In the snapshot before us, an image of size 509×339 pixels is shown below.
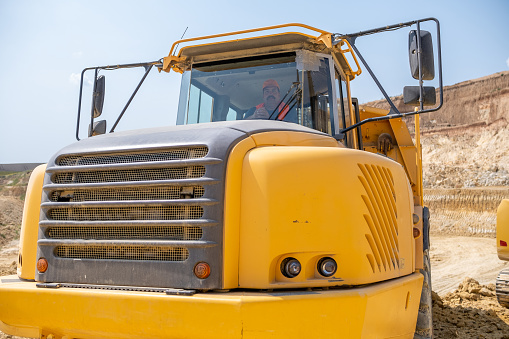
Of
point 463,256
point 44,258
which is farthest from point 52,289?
point 463,256

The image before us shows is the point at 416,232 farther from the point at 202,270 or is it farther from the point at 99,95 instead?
the point at 99,95

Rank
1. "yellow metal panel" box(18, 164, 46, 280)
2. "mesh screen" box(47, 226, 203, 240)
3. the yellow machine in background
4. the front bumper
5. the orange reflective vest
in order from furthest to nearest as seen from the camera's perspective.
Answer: the yellow machine in background < the orange reflective vest < "yellow metal panel" box(18, 164, 46, 280) < "mesh screen" box(47, 226, 203, 240) < the front bumper

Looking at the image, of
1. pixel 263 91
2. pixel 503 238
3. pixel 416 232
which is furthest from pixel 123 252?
pixel 503 238

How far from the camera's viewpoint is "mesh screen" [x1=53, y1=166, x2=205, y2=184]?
3141mm

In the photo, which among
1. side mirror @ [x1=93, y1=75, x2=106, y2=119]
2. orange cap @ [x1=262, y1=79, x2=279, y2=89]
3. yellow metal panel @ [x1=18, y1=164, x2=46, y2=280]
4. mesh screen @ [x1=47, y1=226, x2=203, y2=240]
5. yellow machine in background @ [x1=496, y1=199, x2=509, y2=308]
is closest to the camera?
mesh screen @ [x1=47, y1=226, x2=203, y2=240]

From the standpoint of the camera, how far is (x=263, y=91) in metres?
4.54

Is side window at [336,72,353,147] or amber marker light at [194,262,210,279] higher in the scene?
side window at [336,72,353,147]

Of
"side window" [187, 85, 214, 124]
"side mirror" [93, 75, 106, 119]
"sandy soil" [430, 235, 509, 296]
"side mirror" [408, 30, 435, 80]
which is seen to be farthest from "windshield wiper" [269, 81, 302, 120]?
"sandy soil" [430, 235, 509, 296]

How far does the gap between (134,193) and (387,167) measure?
5.85 ft

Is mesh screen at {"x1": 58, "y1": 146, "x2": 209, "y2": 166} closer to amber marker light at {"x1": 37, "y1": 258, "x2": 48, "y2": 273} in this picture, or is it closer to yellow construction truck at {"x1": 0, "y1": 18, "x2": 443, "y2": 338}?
yellow construction truck at {"x1": 0, "y1": 18, "x2": 443, "y2": 338}

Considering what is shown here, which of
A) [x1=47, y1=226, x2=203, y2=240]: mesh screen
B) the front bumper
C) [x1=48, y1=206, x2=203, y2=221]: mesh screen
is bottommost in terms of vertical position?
the front bumper

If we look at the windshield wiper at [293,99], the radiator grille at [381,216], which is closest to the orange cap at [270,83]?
the windshield wiper at [293,99]

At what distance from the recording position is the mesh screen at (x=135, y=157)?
3.17 metres

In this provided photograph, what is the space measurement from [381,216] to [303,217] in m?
0.68
